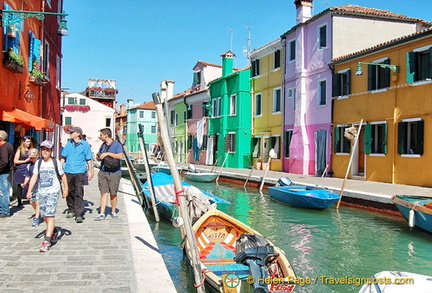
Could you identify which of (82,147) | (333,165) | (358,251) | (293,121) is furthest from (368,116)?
(82,147)

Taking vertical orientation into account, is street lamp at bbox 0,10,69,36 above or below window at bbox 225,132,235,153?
above

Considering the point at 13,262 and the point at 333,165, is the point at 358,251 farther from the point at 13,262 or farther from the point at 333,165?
the point at 333,165

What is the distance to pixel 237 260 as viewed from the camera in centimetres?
604

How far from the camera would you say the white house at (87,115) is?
51.1 metres

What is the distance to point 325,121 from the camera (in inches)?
886

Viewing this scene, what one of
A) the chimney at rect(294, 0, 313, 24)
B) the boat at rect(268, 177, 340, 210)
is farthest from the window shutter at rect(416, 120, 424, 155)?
the chimney at rect(294, 0, 313, 24)

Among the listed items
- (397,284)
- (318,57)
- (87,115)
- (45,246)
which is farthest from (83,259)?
(87,115)

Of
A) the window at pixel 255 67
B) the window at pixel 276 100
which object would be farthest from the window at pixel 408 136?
the window at pixel 255 67

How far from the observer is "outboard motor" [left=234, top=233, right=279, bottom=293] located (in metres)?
5.07

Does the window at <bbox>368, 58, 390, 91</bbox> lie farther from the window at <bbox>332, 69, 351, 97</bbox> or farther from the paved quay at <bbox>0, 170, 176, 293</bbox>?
the paved quay at <bbox>0, 170, 176, 293</bbox>

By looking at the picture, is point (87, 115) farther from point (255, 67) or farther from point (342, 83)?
point (342, 83)

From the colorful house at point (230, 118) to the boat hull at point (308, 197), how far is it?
13.9 meters

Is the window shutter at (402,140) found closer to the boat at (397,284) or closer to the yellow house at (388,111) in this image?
the yellow house at (388,111)

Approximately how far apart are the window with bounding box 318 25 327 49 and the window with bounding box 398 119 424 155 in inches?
285
